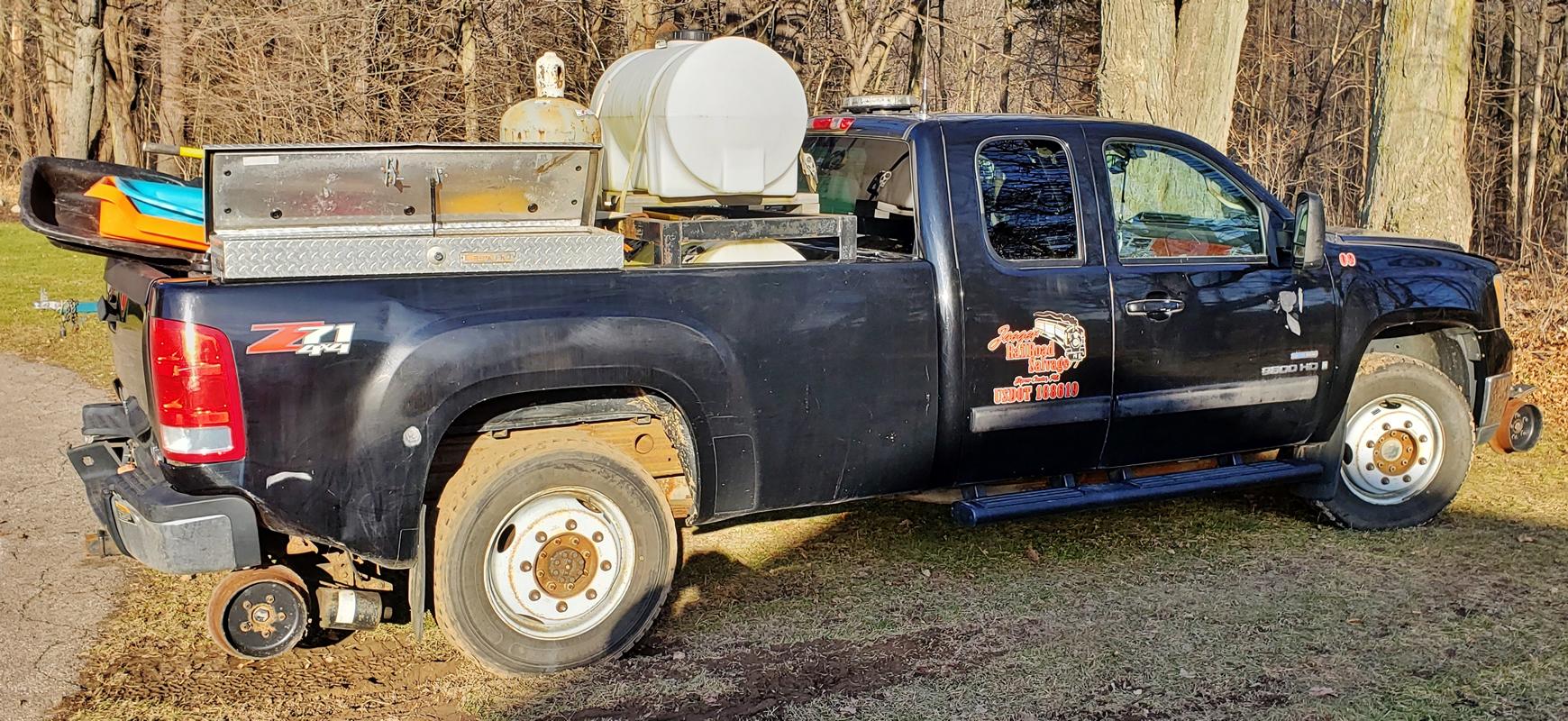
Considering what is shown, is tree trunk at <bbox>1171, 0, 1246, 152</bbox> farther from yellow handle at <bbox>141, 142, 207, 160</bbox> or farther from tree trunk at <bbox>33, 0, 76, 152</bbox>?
tree trunk at <bbox>33, 0, 76, 152</bbox>

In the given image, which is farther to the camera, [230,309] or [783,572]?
[783,572]

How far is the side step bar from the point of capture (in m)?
5.29

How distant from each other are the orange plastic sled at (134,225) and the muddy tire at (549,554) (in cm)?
129

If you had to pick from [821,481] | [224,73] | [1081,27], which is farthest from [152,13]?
[821,481]

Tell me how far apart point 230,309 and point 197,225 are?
0.95 metres

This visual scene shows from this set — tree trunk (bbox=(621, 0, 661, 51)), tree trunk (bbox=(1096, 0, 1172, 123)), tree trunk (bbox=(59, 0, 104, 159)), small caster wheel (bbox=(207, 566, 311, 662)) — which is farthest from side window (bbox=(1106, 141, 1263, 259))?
tree trunk (bbox=(59, 0, 104, 159))

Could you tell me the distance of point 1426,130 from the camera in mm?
10539

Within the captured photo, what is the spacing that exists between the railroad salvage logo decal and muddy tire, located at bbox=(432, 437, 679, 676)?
149 cm

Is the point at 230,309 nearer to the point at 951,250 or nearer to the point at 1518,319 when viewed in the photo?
the point at 951,250

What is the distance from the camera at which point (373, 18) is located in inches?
448

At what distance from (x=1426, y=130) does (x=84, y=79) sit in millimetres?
21258

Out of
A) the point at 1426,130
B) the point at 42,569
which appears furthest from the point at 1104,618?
the point at 1426,130

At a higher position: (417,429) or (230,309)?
(230,309)

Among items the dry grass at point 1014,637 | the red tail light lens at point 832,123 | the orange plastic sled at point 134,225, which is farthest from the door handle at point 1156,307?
the orange plastic sled at point 134,225
